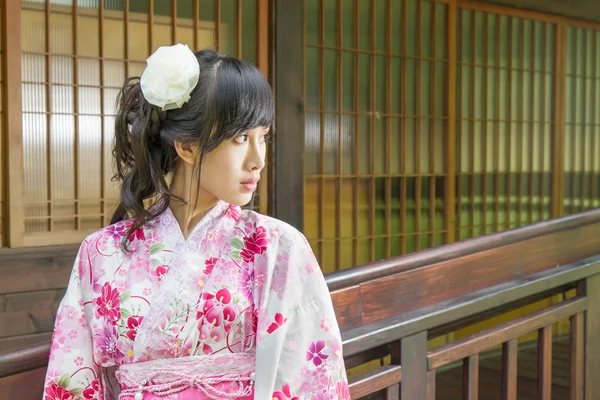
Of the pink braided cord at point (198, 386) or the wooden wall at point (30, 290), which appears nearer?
the pink braided cord at point (198, 386)

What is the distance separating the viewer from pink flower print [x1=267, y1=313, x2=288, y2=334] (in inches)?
50.6

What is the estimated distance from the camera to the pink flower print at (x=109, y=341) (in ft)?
4.28

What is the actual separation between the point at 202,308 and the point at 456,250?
0.72m

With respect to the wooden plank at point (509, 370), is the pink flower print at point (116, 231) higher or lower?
higher

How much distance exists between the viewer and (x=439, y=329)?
1766mm

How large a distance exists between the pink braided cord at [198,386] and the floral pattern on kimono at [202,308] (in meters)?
0.04

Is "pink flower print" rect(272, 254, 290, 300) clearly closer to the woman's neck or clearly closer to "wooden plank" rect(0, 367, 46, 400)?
the woman's neck

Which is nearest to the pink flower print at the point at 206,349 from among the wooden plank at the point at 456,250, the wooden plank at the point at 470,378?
the wooden plank at the point at 456,250

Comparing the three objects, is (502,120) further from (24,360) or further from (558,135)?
(24,360)

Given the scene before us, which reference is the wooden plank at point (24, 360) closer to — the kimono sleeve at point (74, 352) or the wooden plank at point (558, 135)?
the kimono sleeve at point (74, 352)

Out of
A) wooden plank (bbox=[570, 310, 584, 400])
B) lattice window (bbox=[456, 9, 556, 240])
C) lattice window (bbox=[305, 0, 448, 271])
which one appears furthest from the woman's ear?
lattice window (bbox=[456, 9, 556, 240])

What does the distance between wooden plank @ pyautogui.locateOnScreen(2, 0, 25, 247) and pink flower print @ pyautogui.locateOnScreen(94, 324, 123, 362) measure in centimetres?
207

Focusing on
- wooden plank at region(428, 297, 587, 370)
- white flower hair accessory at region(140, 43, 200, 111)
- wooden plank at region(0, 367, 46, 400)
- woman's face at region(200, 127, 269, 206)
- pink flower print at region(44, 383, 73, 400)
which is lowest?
wooden plank at region(428, 297, 587, 370)

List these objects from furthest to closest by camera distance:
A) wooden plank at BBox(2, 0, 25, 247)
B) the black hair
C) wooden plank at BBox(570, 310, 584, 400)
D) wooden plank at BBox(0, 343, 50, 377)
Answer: wooden plank at BBox(2, 0, 25, 247) < wooden plank at BBox(570, 310, 584, 400) < the black hair < wooden plank at BBox(0, 343, 50, 377)
